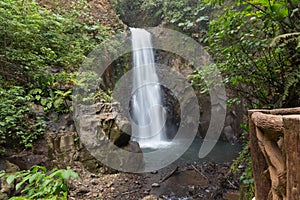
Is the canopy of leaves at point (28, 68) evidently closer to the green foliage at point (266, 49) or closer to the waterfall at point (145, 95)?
the green foliage at point (266, 49)

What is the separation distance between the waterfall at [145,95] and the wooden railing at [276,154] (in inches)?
286

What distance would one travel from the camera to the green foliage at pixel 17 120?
136 inches

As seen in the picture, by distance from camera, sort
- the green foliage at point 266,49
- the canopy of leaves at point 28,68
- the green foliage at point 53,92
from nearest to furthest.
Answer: the green foliage at point 266,49 → the canopy of leaves at point 28,68 → the green foliage at point 53,92

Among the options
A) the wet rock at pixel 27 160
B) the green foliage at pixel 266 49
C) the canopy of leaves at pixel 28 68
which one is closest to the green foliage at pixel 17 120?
the canopy of leaves at pixel 28 68

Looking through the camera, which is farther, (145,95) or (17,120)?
(145,95)

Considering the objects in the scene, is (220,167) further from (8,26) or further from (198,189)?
(8,26)

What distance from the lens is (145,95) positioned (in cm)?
923

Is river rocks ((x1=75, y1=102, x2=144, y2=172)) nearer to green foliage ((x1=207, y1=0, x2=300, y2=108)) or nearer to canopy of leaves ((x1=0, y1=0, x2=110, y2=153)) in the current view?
canopy of leaves ((x1=0, y1=0, x2=110, y2=153))

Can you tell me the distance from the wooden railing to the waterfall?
727cm

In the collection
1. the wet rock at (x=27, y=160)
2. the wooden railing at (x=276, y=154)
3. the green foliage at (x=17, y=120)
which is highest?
the green foliage at (x=17, y=120)

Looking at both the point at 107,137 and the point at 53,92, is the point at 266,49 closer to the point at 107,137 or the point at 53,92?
the point at 107,137

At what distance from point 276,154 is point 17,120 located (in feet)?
13.4

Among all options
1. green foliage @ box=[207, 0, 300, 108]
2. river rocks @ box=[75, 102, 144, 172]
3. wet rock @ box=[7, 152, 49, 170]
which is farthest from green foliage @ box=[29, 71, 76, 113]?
green foliage @ box=[207, 0, 300, 108]

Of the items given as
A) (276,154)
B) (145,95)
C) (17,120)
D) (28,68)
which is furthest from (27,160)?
(145,95)
